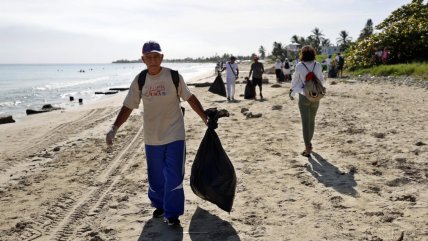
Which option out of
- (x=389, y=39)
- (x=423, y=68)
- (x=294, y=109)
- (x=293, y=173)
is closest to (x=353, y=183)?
(x=293, y=173)

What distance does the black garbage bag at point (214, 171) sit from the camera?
3.95 meters

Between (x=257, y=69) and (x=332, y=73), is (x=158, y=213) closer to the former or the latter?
(x=257, y=69)

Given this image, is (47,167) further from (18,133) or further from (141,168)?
(18,133)

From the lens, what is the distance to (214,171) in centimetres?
395

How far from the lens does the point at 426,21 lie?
2438 cm

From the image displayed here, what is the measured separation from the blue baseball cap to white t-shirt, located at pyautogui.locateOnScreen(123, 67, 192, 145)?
0.21 meters

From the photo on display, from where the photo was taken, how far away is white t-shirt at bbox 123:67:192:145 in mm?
3691

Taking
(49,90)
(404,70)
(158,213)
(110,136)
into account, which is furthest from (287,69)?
(49,90)

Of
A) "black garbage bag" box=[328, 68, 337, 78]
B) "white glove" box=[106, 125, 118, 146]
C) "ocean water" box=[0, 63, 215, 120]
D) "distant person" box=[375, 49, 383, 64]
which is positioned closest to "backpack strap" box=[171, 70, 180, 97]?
"white glove" box=[106, 125, 118, 146]

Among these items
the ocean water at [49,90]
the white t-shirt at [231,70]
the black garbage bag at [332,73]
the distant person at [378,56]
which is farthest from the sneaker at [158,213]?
the distant person at [378,56]

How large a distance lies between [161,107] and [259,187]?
72.2 inches

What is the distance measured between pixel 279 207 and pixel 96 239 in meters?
1.91

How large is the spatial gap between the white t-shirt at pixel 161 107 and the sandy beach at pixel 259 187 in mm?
914

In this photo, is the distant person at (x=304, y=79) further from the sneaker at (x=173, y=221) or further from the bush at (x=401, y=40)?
the bush at (x=401, y=40)
